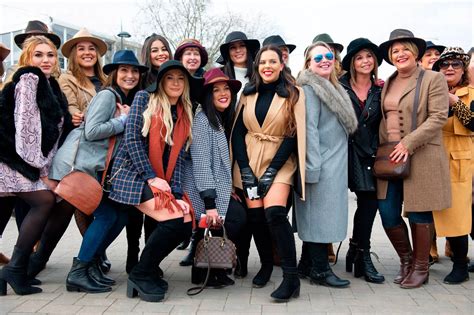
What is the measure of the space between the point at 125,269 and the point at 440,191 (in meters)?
3.26

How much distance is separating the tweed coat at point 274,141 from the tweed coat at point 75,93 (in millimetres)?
1587

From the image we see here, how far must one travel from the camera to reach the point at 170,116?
412cm

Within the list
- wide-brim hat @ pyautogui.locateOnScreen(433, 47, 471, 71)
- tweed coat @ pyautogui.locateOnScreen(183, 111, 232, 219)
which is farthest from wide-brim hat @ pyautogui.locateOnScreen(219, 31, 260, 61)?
wide-brim hat @ pyautogui.locateOnScreen(433, 47, 471, 71)

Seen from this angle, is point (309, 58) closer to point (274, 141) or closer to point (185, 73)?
point (274, 141)

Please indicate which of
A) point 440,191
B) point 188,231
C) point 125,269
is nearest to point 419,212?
point 440,191

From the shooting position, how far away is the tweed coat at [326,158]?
4.39m

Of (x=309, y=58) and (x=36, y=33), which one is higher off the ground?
(x=36, y=33)

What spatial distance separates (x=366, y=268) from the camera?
4.68 metres

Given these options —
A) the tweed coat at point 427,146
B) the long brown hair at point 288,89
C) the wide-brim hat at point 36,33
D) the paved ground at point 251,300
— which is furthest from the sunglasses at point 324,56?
the wide-brim hat at point 36,33

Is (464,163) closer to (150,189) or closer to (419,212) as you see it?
(419,212)

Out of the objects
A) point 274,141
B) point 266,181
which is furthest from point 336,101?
point 266,181

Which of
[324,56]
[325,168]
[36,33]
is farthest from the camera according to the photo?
[36,33]

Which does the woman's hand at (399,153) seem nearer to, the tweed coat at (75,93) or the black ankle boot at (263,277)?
the black ankle boot at (263,277)

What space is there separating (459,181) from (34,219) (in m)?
3.99
